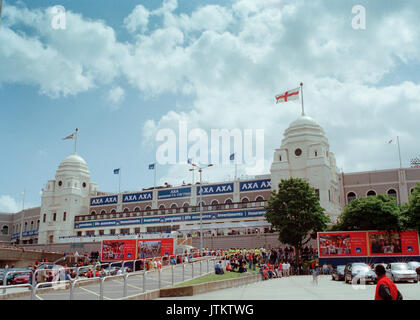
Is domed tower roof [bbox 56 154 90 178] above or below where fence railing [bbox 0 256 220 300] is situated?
above

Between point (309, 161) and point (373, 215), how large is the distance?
776 inches

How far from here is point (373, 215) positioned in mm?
32094

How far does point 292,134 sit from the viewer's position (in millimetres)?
53844

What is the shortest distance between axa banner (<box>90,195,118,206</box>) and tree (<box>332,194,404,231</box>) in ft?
138

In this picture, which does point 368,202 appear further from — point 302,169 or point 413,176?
point 413,176

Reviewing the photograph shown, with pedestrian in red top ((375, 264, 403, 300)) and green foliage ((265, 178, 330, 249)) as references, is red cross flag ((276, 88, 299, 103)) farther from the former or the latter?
pedestrian in red top ((375, 264, 403, 300))


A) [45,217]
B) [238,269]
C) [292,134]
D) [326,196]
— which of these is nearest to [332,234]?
[238,269]

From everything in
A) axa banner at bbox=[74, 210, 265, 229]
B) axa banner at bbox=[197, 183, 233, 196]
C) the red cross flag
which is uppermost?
the red cross flag

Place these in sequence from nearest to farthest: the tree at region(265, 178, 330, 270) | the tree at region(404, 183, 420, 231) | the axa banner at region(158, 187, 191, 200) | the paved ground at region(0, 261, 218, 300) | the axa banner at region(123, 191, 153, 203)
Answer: the paved ground at region(0, 261, 218, 300) < the tree at region(404, 183, 420, 231) < the tree at region(265, 178, 330, 270) < the axa banner at region(158, 187, 191, 200) < the axa banner at region(123, 191, 153, 203)

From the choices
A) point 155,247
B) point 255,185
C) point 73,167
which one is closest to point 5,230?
point 73,167

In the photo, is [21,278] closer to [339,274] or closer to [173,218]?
[339,274]

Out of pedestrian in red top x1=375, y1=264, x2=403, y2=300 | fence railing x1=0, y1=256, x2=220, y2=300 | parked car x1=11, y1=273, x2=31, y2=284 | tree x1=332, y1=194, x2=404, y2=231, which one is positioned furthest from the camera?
tree x1=332, y1=194, x2=404, y2=231

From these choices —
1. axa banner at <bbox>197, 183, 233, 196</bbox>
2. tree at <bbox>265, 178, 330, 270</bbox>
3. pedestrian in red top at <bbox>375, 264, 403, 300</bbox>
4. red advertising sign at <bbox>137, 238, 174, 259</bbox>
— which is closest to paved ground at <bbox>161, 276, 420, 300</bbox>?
pedestrian in red top at <bbox>375, 264, 403, 300</bbox>

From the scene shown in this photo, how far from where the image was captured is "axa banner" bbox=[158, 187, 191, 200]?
6278 cm
